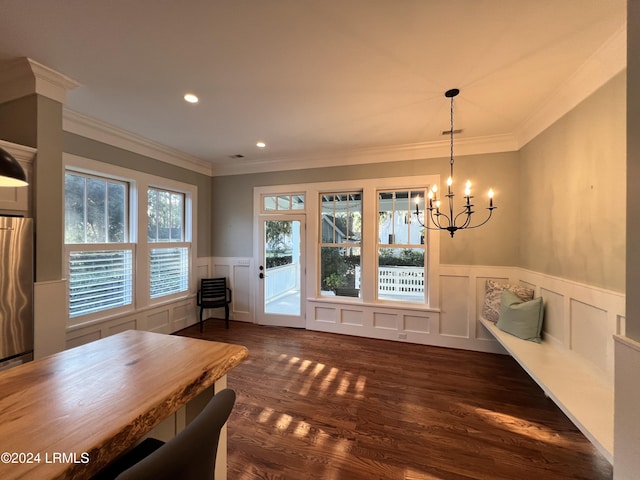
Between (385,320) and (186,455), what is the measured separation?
11.0ft

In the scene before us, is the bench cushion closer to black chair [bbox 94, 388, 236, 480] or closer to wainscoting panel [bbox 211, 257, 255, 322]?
black chair [bbox 94, 388, 236, 480]

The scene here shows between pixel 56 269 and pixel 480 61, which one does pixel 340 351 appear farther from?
pixel 480 61

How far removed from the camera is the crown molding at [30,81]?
77.4 inches

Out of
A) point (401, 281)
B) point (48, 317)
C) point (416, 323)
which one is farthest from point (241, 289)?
point (416, 323)

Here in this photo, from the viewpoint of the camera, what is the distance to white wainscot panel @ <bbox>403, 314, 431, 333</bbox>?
350cm

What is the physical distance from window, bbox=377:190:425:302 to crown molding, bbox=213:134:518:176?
53 cm

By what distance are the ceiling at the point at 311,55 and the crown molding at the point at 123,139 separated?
0.11 m

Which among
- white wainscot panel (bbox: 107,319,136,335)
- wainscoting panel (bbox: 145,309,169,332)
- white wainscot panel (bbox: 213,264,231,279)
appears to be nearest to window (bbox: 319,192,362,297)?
white wainscot panel (bbox: 213,264,231,279)

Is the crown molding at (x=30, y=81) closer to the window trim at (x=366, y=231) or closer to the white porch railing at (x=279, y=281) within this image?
the window trim at (x=366, y=231)

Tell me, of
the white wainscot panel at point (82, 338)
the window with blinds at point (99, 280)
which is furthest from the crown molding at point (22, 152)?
the white wainscot panel at point (82, 338)

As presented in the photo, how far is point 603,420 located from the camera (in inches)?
58.2

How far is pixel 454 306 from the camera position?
3414 millimetres

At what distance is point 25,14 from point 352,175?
324 cm

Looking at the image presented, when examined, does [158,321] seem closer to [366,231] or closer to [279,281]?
[279,281]
